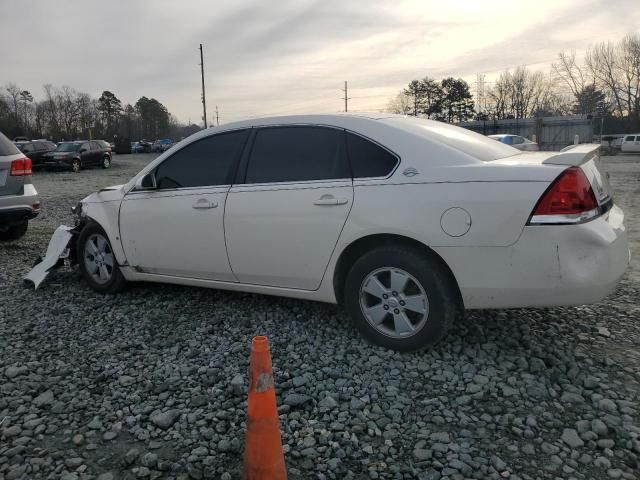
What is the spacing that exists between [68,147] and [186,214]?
2662cm

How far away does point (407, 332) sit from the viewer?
3455mm

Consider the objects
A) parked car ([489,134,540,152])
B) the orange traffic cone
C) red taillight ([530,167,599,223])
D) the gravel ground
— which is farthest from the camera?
parked car ([489,134,540,152])

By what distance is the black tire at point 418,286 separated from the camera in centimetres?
330

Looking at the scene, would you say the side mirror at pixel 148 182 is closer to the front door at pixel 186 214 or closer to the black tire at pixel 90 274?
the front door at pixel 186 214

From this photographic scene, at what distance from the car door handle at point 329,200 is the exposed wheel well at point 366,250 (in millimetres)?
280

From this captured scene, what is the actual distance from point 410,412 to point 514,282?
979mm

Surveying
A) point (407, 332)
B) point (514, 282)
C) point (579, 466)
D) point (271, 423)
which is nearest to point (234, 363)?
point (407, 332)

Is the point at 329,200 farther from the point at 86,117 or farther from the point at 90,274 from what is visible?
the point at 86,117

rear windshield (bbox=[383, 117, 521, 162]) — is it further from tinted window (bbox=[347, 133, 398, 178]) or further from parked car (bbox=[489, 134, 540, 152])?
parked car (bbox=[489, 134, 540, 152])

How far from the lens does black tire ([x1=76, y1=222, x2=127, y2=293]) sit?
194 inches

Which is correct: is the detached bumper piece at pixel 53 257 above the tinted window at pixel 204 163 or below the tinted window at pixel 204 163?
below

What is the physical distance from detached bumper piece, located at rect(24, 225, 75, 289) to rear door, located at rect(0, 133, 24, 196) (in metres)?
1.88

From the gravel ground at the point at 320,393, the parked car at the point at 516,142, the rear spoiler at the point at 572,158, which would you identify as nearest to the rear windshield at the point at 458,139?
the rear spoiler at the point at 572,158

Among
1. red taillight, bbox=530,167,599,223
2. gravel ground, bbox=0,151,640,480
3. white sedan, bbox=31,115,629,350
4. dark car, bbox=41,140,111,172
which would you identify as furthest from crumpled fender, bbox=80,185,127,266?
dark car, bbox=41,140,111,172
